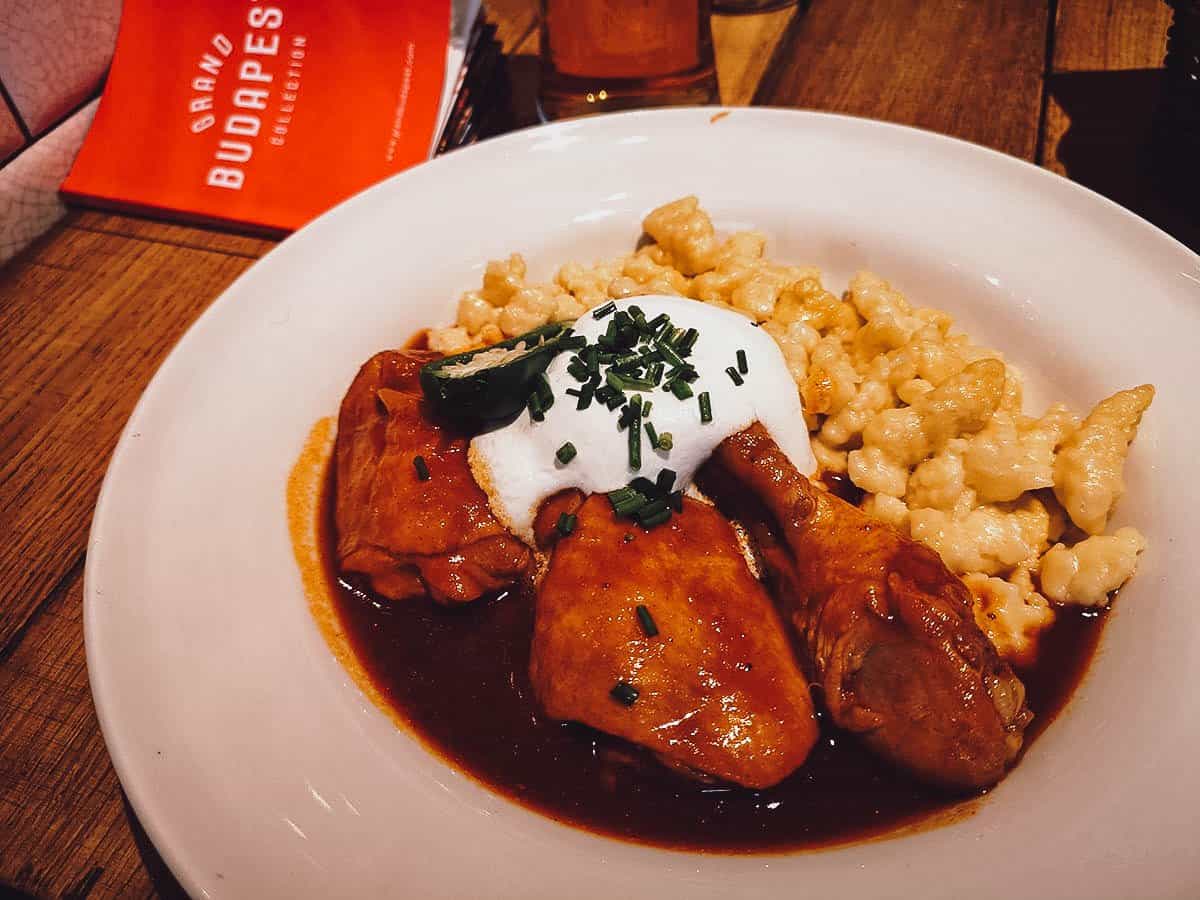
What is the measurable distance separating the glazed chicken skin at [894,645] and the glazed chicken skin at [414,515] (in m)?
0.73

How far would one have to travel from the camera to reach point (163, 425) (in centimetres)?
214

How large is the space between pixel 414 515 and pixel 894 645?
118 cm

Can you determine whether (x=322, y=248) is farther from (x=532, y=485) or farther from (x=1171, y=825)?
(x=1171, y=825)

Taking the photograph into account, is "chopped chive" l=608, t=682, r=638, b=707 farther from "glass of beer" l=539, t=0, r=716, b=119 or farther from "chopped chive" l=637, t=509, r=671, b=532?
"glass of beer" l=539, t=0, r=716, b=119

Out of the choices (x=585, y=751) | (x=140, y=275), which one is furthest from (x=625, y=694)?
(x=140, y=275)

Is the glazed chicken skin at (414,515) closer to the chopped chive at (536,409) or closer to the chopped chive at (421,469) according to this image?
the chopped chive at (421,469)

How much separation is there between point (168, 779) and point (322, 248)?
1.68m

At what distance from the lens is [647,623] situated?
70.9 inches

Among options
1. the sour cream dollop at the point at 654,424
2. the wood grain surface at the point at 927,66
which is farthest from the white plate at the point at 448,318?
the wood grain surface at the point at 927,66

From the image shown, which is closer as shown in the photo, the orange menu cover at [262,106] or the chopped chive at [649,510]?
the chopped chive at [649,510]

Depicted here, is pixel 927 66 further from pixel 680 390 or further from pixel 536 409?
pixel 536 409

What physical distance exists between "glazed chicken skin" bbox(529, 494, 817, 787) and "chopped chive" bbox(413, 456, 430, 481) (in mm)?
415

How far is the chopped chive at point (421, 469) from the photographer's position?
2.16 meters

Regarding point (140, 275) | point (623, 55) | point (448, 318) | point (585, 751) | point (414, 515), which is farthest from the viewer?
point (623, 55)
